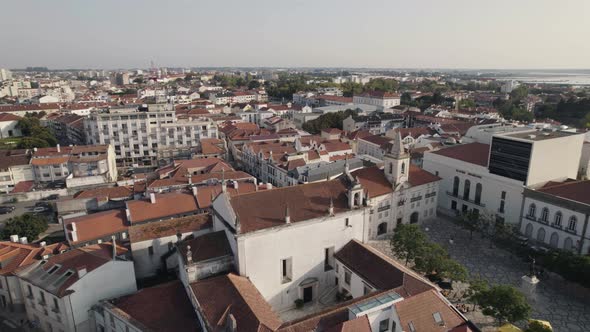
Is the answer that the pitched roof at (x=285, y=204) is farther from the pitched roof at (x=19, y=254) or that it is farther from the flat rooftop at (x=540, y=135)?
the flat rooftop at (x=540, y=135)

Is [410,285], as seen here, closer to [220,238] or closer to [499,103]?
[220,238]

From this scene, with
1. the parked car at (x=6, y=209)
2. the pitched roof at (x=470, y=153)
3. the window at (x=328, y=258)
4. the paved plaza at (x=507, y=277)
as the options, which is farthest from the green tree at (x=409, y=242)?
the parked car at (x=6, y=209)

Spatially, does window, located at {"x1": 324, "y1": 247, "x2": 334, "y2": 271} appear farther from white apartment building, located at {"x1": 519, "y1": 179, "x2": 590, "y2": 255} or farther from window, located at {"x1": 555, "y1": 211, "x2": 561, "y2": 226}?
window, located at {"x1": 555, "y1": 211, "x2": 561, "y2": 226}

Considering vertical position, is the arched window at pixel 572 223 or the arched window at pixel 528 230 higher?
the arched window at pixel 572 223

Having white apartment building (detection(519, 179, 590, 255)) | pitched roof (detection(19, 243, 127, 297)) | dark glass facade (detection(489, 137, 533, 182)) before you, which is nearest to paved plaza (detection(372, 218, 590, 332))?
white apartment building (detection(519, 179, 590, 255))

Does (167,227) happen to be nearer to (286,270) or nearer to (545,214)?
(286,270)

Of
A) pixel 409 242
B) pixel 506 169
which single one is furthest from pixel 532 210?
pixel 409 242
